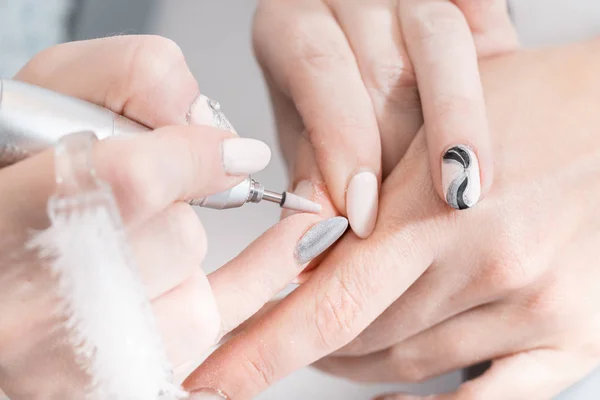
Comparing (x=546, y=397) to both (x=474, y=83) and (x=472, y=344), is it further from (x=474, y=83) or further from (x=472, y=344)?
(x=474, y=83)

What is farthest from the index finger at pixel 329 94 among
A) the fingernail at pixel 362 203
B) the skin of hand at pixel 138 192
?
the skin of hand at pixel 138 192

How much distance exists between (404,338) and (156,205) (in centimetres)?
27

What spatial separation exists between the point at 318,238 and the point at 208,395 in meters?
0.10

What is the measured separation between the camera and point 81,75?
260 millimetres

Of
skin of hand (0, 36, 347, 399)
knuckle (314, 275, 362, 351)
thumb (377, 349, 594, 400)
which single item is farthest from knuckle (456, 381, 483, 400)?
skin of hand (0, 36, 347, 399)

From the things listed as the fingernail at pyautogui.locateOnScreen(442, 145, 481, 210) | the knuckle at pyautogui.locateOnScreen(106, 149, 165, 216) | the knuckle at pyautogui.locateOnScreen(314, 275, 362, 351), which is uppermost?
→ the fingernail at pyautogui.locateOnScreen(442, 145, 481, 210)

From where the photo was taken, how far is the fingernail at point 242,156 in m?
0.21

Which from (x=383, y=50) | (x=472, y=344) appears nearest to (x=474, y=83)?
(x=383, y=50)

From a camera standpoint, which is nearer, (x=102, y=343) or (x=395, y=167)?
(x=102, y=343)

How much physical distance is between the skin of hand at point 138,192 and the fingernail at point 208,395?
4cm

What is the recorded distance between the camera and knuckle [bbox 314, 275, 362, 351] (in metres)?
0.33

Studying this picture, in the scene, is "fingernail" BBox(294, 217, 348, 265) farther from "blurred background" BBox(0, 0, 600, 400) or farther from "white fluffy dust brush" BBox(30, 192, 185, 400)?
"white fluffy dust brush" BBox(30, 192, 185, 400)

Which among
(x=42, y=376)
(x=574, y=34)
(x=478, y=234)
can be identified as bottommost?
(x=42, y=376)

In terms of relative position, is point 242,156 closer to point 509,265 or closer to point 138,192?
Answer: point 138,192
